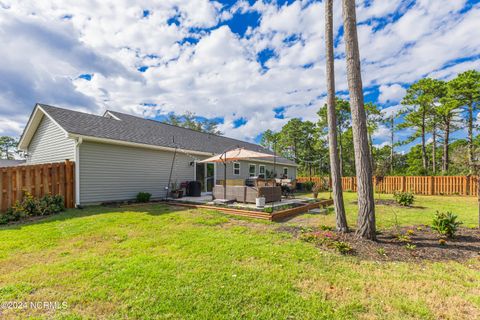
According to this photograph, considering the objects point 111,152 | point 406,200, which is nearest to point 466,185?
point 406,200

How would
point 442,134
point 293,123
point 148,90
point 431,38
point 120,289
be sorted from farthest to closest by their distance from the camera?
Result: point 293,123 < point 442,134 < point 148,90 < point 431,38 < point 120,289

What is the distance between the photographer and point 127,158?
33.0 ft

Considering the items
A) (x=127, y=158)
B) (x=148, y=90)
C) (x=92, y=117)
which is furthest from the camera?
(x=148, y=90)

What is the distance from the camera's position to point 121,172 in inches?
385

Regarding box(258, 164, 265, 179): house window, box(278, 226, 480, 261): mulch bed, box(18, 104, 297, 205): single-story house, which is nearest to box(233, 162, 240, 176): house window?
box(18, 104, 297, 205): single-story house

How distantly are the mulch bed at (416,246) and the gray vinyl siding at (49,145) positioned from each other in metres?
9.77

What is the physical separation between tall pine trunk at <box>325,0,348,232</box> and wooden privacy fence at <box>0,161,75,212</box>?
937 centimetres

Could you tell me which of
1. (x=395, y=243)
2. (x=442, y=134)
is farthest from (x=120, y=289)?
(x=442, y=134)

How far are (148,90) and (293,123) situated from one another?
20781mm

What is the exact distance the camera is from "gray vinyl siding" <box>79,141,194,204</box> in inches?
343

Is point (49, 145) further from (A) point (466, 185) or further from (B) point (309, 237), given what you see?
(A) point (466, 185)

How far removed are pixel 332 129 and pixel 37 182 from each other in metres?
9.75

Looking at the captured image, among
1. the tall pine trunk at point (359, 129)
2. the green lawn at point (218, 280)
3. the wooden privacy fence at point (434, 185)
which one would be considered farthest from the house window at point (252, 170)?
the tall pine trunk at point (359, 129)

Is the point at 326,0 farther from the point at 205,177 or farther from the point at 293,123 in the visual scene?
the point at 293,123
